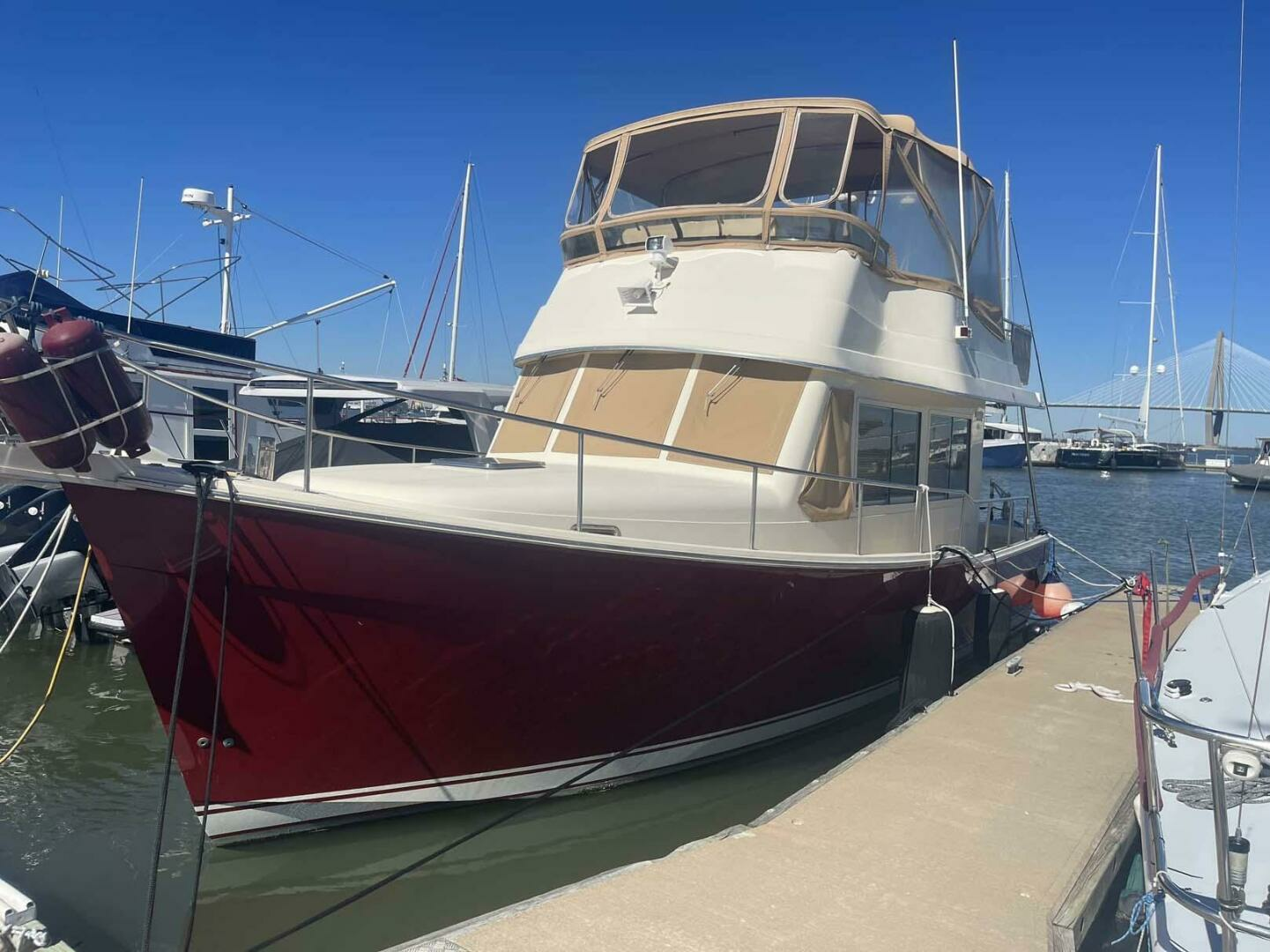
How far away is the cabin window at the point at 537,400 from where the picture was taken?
7535 millimetres

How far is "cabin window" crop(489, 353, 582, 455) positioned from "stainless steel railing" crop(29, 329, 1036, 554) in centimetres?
48

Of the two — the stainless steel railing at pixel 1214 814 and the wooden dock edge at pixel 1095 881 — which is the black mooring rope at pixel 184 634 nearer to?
the wooden dock edge at pixel 1095 881

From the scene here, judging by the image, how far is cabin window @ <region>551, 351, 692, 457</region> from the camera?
6941 millimetres

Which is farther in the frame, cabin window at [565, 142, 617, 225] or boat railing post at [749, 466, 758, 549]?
cabin window at [565, 142, 617, 225]

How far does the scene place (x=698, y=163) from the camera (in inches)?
333

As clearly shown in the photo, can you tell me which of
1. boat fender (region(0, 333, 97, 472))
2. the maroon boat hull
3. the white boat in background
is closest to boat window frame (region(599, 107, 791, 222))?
the maroon boat hull

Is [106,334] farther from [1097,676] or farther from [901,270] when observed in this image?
[1097,676]

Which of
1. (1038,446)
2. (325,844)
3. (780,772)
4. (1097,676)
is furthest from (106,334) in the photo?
(1038,446)

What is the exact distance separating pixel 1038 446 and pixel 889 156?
64.0 m

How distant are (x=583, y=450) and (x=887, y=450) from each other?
3.29 meters

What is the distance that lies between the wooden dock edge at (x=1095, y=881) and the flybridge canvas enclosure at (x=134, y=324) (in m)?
12.1

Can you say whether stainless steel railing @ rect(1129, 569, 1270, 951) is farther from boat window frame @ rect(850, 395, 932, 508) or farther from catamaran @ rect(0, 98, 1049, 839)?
boat window frame @ rect(850, 395, 932, 508)

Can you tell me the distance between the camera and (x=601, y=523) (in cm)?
542

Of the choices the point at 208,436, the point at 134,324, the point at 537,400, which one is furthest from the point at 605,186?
the point at 134,324
